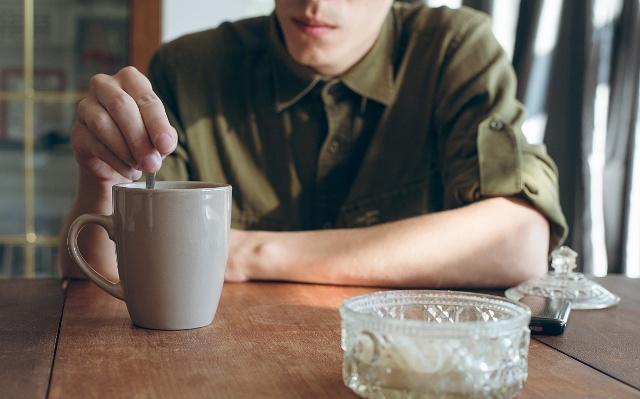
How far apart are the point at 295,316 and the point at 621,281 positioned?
57cm

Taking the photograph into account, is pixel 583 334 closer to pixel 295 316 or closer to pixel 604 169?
pixel 295 316

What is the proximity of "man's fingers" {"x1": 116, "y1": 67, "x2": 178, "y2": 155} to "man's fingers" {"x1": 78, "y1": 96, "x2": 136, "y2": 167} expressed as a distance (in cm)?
4

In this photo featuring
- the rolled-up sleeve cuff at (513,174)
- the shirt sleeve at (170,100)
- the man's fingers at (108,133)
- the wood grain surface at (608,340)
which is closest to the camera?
the wood grain surface at (608,340)

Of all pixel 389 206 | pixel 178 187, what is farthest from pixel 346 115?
pixel 178 187

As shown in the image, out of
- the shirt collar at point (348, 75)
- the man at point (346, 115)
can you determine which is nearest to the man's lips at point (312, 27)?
the man at point (346, 115)

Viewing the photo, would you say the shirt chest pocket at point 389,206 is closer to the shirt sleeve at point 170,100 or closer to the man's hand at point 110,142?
the shirt sleeve at point 170,100

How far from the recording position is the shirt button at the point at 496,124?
133 cm

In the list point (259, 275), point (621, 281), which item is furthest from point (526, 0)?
point (259, 275)

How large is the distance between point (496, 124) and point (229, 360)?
30.9 inches

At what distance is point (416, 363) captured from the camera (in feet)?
1.81

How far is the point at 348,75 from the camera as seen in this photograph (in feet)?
4.97

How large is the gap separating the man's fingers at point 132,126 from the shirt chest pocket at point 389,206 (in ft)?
2.13

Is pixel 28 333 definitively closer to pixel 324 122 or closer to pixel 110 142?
pixel 110 142

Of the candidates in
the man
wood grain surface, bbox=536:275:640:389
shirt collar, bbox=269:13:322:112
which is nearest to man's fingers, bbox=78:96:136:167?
the man
